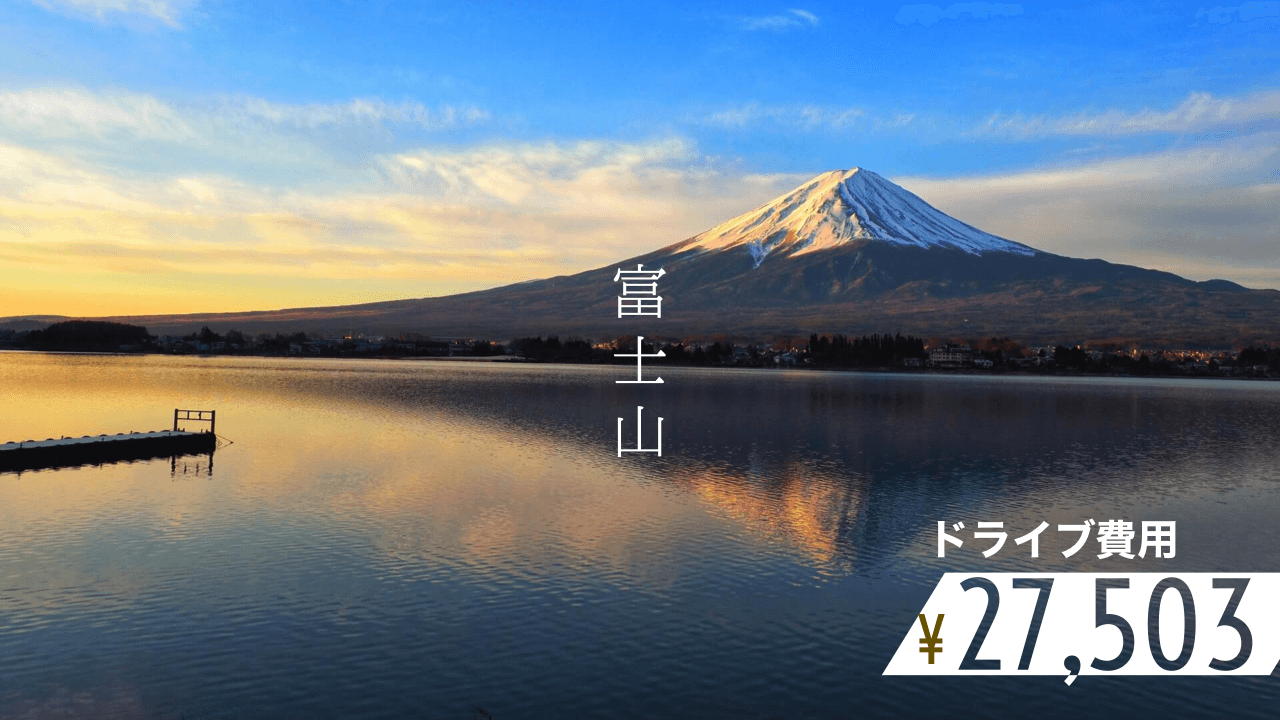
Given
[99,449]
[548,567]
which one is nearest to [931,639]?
[548,567]

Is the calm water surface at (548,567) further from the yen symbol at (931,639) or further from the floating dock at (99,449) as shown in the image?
the floating dock at (99,449)

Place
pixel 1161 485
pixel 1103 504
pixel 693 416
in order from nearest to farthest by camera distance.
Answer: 1. pixel 1103 504
2. pixel 1161 485
3. pixel 693 416

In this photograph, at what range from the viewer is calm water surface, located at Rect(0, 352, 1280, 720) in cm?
1488

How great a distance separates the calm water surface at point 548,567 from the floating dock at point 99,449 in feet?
7.09

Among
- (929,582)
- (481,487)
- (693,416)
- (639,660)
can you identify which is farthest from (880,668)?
(693,416)

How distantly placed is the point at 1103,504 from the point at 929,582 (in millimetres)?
15899

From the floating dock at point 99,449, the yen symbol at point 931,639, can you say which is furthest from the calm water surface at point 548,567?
the floating dock at point 99,449

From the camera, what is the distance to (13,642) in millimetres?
16234

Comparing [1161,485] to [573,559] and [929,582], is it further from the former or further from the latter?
[573,559]

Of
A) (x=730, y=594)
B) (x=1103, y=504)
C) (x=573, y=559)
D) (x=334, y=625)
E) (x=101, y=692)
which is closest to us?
(x=101, y=692)

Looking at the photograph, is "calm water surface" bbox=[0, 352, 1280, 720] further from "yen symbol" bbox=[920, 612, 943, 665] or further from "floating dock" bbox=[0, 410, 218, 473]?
"floating dock" bbox=[0, 410, 218, 473]

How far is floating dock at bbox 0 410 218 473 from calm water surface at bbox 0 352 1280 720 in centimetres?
216

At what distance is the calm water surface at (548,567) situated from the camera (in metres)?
14.9

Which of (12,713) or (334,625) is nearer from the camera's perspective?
(12,713)
